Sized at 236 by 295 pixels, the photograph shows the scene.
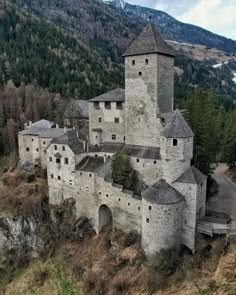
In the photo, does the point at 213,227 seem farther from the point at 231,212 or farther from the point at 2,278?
the point at 2,278

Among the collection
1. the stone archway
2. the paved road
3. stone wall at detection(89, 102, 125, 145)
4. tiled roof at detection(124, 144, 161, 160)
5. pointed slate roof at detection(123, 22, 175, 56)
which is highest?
pointed slate roof at detection(123, 22, 175, 56)

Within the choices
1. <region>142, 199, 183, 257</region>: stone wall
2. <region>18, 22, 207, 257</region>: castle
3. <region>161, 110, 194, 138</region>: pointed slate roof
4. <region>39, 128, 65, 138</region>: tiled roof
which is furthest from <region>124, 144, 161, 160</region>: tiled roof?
<region>39, 128, 65, 138</region>: tiled roof

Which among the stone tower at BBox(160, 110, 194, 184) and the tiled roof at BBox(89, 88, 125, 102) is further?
the tiled roof at BBox(89, 88, 125, 102)

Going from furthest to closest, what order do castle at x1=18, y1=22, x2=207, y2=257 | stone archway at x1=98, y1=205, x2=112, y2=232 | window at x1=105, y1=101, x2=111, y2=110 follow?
window at x1=105, y1=101, x2=111, y2=110 < stone archway at x1=98, y1=205, x2=112, y2=232 < castle at x1=18, y1=22, x2=207, y2=257

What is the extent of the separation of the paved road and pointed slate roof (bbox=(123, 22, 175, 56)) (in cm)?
2007

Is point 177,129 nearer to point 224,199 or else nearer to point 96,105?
point 224,199

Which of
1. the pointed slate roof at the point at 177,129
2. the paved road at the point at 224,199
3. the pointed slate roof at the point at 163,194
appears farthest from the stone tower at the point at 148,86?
the paved road at the point at 224,199

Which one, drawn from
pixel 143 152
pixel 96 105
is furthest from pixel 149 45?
pixel 143 152

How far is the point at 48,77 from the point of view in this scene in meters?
115

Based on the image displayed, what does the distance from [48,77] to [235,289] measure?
102 metres

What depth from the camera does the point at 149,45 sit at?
4078 centimetres

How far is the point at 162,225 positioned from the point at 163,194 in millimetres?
3143

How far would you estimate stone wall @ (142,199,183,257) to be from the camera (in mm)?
32688

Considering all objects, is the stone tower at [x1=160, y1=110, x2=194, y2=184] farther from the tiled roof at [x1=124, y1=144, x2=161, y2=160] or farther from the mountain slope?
the mountain slope
